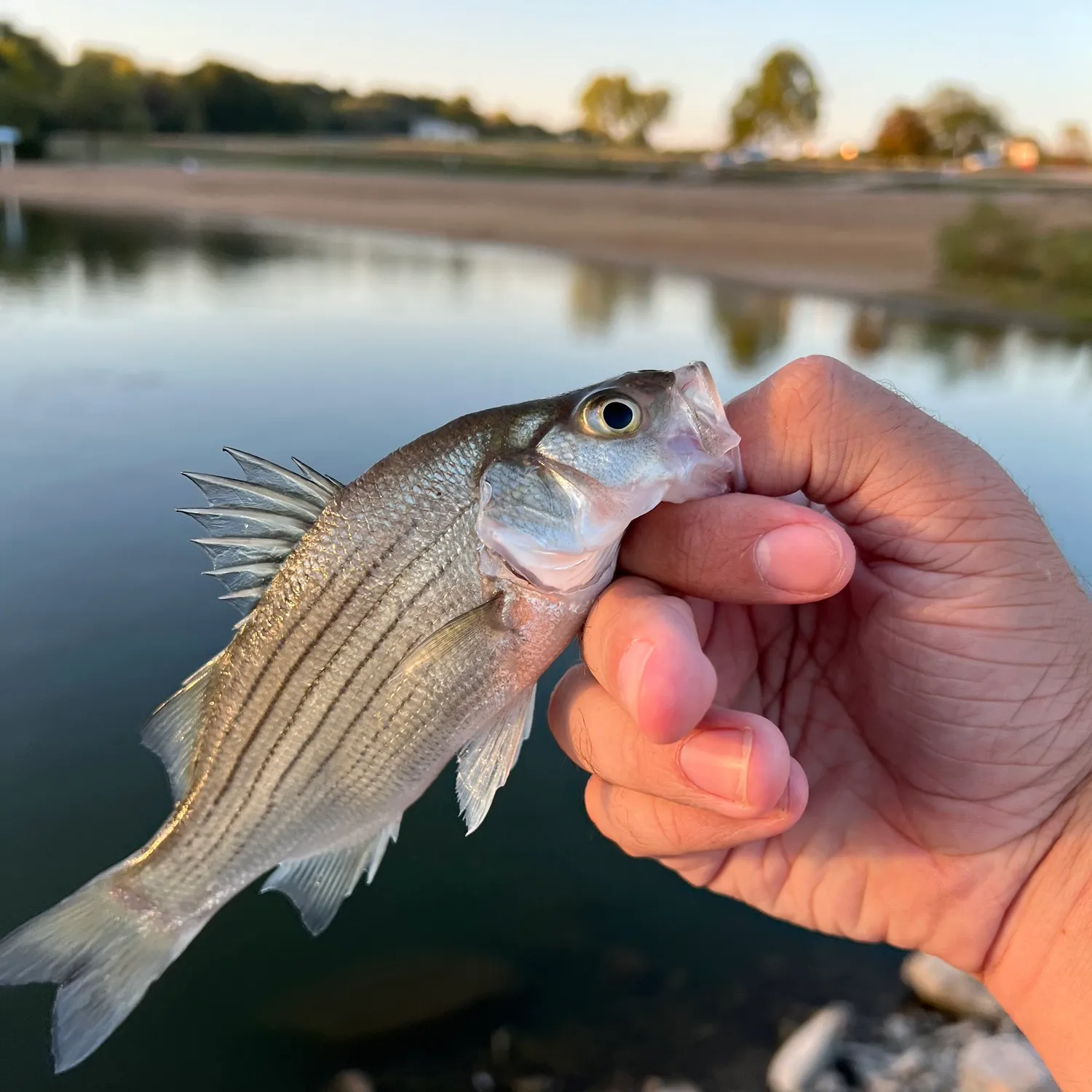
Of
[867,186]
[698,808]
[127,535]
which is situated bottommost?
[127,535]

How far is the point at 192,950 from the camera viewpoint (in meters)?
3.88

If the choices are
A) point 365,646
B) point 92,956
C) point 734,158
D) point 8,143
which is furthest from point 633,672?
point 8,143

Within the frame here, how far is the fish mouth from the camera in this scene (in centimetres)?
191

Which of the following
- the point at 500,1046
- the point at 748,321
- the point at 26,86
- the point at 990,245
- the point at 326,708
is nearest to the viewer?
the point at 326,708

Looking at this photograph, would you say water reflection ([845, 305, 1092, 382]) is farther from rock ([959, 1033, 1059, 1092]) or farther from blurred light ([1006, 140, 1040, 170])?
blurred light ([1006, 140, 1040, 170])

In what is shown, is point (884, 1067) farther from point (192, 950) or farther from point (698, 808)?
point (192, 950)

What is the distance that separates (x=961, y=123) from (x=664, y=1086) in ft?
273

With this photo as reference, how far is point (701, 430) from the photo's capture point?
1925mm

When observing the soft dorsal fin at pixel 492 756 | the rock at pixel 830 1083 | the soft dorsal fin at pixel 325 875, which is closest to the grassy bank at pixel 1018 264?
the rock at pixel 830 1083

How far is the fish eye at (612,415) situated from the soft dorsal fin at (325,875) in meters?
1.31

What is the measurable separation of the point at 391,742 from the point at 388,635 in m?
0.31

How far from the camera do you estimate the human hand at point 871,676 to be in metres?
1.82

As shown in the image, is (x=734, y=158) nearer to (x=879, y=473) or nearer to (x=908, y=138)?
(x=908, y=138)

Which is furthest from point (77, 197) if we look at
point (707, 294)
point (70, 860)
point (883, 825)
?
point (883, 825)
